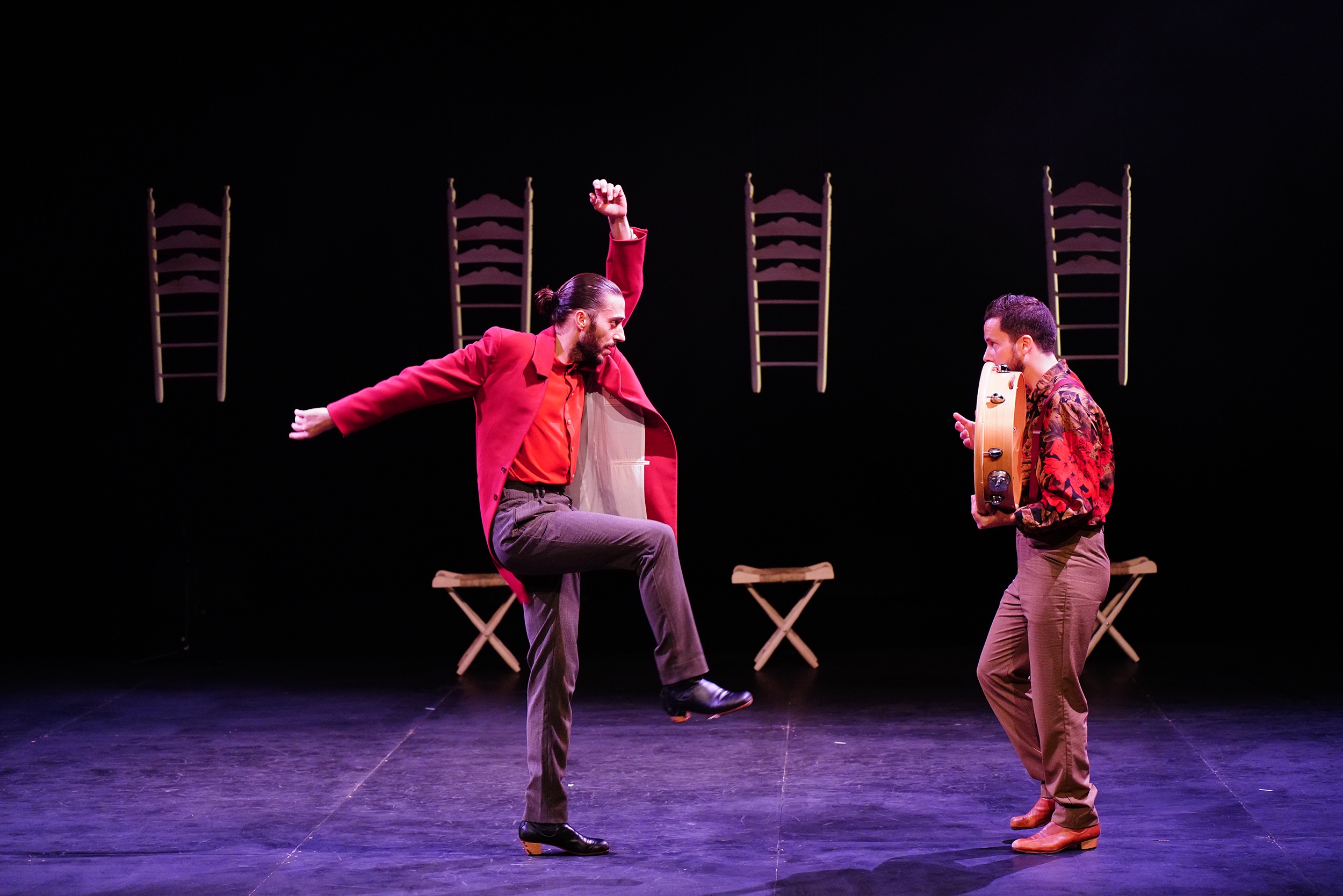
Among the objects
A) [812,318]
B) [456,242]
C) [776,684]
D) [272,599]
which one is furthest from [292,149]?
[776,684]

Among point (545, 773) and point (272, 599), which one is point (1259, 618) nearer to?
point (545, 773)

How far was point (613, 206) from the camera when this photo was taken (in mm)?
3699

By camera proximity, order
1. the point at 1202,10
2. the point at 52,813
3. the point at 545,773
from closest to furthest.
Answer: the point at 545,773 → the point at 52,813 → the point at 1202,10

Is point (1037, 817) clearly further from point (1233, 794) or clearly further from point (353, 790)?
point (353, 790)

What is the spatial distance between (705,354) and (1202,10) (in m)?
3.18

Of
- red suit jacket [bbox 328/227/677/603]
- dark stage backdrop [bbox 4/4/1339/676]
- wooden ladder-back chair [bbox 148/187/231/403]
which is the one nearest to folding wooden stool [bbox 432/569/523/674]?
dark stage backdrop [bbox 4/4/1339/676]

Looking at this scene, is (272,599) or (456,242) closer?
(456,242)

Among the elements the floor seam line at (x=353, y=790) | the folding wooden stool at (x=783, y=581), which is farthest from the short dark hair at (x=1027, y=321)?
the folding wooden stool at (x=783, y=581)

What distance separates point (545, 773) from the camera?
146 inches

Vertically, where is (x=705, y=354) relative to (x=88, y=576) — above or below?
above

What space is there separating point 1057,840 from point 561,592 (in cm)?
152

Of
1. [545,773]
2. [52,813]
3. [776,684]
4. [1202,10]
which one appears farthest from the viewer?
[1202,10]

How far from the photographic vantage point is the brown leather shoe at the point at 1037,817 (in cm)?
380

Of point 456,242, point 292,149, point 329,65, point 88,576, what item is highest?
point 329,65
